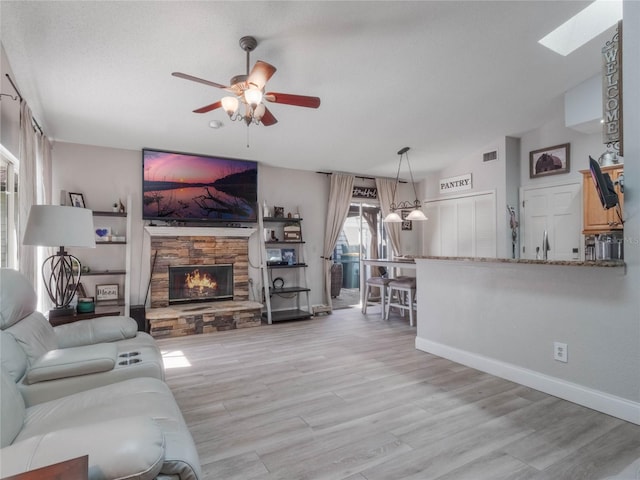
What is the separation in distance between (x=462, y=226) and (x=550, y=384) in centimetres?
409

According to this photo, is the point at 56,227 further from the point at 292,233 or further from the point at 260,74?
the point at 292,233

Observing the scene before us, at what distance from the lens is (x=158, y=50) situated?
115 inches

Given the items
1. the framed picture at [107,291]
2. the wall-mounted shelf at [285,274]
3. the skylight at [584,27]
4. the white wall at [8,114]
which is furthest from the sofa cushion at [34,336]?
the skylight at [584,27]

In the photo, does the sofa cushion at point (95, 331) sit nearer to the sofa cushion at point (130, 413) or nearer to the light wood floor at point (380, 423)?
the light wood floor at point (380, 423)

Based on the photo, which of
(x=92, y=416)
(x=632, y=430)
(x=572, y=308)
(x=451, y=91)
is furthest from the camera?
(x=451, y=91)

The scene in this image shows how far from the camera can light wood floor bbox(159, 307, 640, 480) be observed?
73.6 inches

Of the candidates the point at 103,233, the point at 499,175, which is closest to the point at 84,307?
the point at 103,233

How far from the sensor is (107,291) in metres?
4.73

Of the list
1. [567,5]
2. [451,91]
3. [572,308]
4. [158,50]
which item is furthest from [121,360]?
[567,5]

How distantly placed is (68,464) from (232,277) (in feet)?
15.9

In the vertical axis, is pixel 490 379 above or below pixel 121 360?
below

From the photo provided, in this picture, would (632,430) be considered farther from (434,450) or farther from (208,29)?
(208,29)

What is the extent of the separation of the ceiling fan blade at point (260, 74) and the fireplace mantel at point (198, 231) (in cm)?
319

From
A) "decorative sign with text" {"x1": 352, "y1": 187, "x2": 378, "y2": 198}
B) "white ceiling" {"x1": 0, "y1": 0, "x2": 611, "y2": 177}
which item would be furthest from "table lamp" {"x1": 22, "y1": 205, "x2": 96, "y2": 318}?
"decorative sign with text" {"x1": 352, "y1": 187, "x2": 378, "y2": 198}
